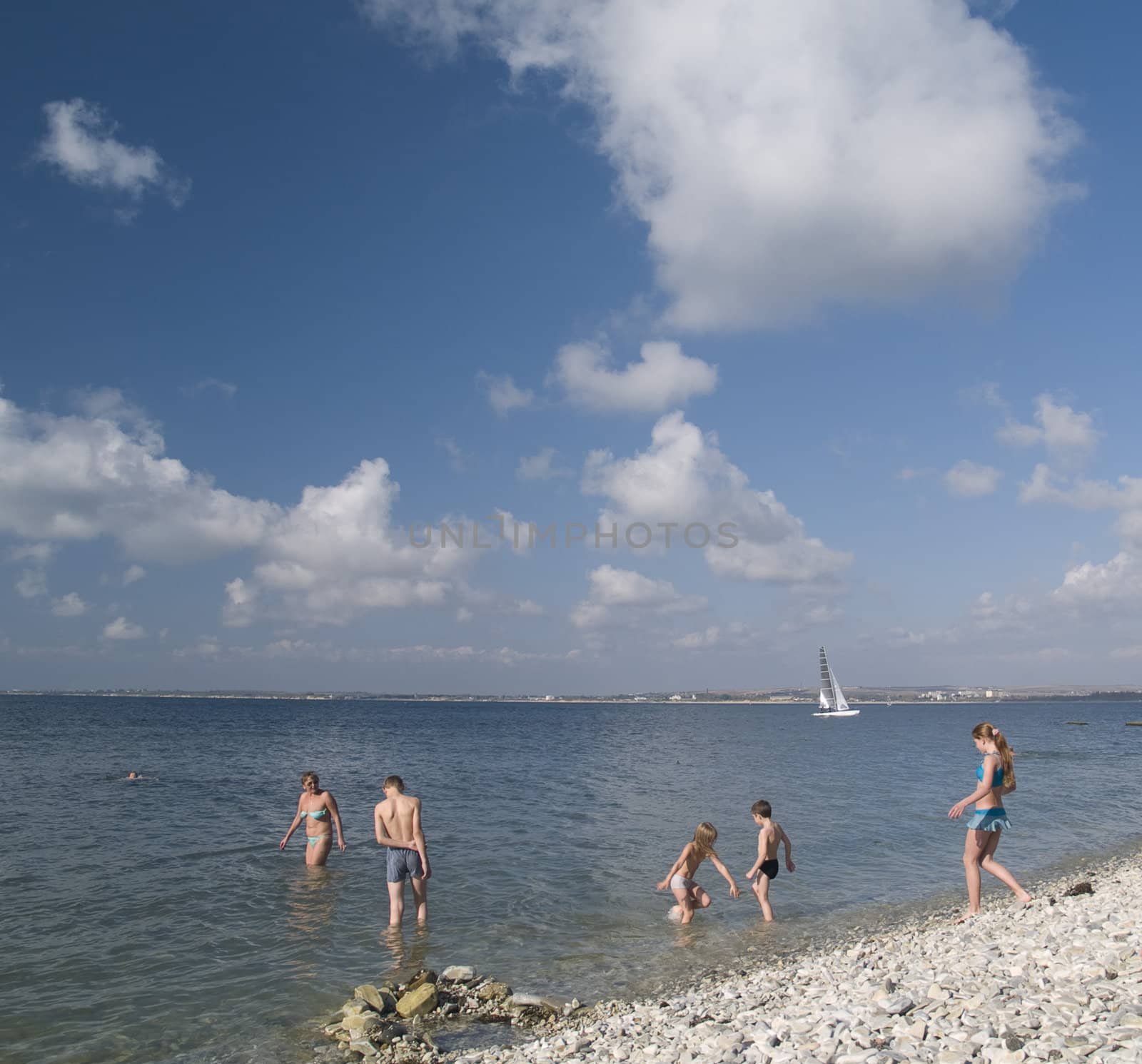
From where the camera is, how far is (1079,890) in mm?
12734

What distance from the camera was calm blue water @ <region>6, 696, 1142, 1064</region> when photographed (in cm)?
943

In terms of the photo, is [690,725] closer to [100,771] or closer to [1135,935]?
[100,771]

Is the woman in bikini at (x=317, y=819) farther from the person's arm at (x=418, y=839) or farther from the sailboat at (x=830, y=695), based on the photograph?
the sailboat at (x=830, y=695)

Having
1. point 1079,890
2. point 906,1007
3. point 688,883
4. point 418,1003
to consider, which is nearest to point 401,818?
point 418,1003

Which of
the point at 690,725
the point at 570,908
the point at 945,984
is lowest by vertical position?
the point at 690,725

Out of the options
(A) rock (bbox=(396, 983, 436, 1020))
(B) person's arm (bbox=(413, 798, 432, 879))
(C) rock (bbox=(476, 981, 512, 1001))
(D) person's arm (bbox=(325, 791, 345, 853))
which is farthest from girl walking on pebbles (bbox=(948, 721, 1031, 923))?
(D) person's arm (bbox=(325, 791, 345, 853))

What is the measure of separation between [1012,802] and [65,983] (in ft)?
90.0

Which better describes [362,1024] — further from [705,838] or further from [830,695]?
[830,695]

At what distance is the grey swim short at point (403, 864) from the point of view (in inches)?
458

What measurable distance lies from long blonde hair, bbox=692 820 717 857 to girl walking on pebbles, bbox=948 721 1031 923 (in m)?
3.34

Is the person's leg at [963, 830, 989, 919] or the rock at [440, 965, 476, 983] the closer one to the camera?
the rock at [440, 965, 476, 983]

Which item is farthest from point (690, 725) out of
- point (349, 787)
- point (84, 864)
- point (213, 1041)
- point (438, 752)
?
point (213, 1041)

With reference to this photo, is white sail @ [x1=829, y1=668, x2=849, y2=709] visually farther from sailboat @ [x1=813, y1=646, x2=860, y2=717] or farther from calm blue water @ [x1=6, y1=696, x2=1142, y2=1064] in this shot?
calm blue water @ [x1=6, y1=696, x2=1142, y2=1064]

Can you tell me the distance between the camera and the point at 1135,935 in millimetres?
8250
